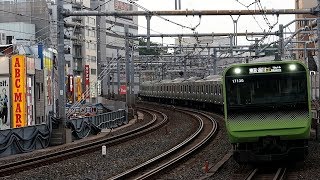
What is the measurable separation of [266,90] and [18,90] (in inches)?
654

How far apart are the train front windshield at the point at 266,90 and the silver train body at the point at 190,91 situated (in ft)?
68.5

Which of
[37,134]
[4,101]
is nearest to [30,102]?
[4,101]

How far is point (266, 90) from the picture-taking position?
14250mm

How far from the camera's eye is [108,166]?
53.6 ft

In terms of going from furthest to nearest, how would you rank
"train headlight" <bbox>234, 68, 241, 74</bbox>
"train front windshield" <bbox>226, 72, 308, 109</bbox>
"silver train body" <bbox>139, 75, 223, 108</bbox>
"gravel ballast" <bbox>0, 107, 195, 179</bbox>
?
"silver train body" <bbox>139, 75, 223, 108</bbox>
"gravel ballast" <bbox>0, 107, 195, 179</bbox>
"train headlight" <bbox>234, 68, 241, 74</bbox>
"train front windshield" <bbox>226, 72, 308, 109</bbox>

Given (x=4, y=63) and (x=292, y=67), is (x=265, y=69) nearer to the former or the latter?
(x=292, y=67)

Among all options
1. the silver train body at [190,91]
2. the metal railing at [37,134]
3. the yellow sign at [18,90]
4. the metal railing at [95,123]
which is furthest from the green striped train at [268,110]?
the silver train body at [190,91]

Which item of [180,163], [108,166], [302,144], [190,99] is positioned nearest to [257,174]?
[302,144]

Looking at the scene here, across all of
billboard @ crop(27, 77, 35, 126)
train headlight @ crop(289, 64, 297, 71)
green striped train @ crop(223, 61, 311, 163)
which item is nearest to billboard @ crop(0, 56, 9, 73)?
billboard @ crop(27, 77, 35, 126)

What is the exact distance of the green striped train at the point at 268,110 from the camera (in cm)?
1389

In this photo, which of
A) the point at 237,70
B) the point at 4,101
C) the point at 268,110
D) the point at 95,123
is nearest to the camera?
the point at 268,110

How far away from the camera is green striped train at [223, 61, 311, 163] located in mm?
13891

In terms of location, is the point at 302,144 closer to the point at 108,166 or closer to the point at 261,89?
the point at 261,89

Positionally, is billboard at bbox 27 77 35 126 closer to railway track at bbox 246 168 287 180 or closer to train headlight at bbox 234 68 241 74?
train headlight at bbox 234 68 241 74
